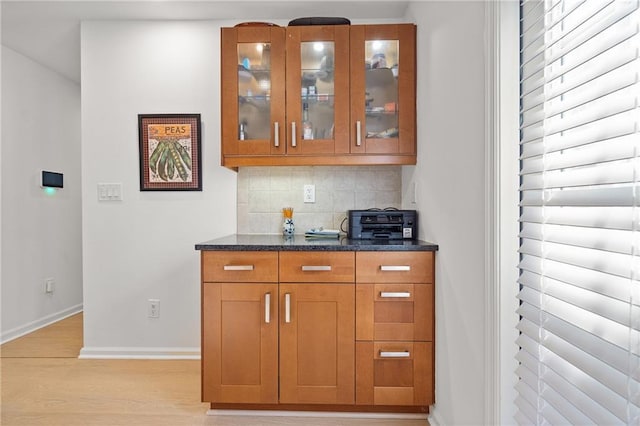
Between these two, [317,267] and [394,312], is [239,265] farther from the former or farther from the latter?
[394,312]

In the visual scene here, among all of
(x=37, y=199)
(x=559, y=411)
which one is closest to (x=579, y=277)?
(x=559, y=411)

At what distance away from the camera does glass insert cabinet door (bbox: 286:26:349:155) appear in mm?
2162

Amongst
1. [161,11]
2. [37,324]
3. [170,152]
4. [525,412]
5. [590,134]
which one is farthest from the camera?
[37,324]

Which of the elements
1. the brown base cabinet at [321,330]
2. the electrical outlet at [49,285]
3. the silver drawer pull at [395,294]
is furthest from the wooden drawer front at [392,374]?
the electrical outlet at [49,285]

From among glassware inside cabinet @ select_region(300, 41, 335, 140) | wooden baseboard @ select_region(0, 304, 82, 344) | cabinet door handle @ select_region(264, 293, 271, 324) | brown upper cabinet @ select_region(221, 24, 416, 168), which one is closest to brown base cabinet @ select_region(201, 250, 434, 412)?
cabinet door handle @ select_region(264, 293, 271, 324)

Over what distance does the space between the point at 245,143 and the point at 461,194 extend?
129cm

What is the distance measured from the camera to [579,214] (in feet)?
2.91

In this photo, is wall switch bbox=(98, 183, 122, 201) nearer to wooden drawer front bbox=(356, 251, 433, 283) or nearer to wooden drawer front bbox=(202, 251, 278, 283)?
wooden drawer front bbox=(202, 251, 278, 283)

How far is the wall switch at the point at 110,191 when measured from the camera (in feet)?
8.86

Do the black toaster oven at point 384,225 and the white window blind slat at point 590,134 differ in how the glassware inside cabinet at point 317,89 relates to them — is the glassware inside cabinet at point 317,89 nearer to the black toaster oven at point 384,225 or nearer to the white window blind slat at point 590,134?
the black toaster oven at point 384,225

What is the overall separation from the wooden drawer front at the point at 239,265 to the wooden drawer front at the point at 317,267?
6cm

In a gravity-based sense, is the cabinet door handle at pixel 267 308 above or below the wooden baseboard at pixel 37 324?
above

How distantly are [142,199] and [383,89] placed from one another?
74.1 inches

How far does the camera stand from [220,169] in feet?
8.76
